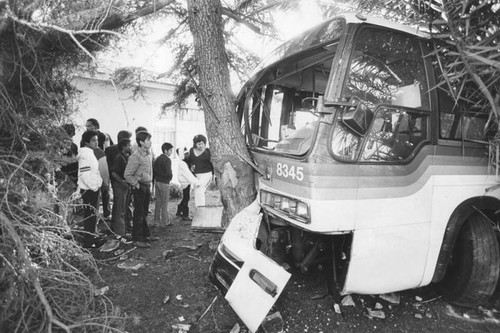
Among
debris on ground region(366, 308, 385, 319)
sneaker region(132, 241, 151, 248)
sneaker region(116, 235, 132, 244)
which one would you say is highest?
debris on ground region(366, 308, 385, 319)

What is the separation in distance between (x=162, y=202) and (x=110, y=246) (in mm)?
1459

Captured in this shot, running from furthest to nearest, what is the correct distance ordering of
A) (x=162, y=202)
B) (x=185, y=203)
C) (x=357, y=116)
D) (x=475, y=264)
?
1. (x=185, y=203)
2. (x=162, y=202)
3. (x=475, y=264)
4. (x=357, y=116)

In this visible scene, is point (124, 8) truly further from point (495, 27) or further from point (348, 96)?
point (495, 27)

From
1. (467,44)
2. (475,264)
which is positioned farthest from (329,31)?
(475,264)

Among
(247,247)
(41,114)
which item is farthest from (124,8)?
(247,247)

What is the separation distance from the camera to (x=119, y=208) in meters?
4.80

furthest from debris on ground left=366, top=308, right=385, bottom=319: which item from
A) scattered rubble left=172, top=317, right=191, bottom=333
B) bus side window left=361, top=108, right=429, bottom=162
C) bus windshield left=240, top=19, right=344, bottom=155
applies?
bus windshield left=240, top=19, right=344, bottom=155

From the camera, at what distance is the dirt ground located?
2.68 meters

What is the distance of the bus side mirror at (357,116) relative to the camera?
2.26 m

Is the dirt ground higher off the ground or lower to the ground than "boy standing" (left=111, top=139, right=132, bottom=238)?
lower

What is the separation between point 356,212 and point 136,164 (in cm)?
343

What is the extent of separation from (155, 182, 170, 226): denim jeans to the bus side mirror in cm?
403

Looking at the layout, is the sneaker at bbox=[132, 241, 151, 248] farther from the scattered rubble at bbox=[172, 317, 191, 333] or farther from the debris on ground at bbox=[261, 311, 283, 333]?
the debris on ground at bbox=[261, 311, 283, 333]

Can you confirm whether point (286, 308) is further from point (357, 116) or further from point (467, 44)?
point (467, 44)
